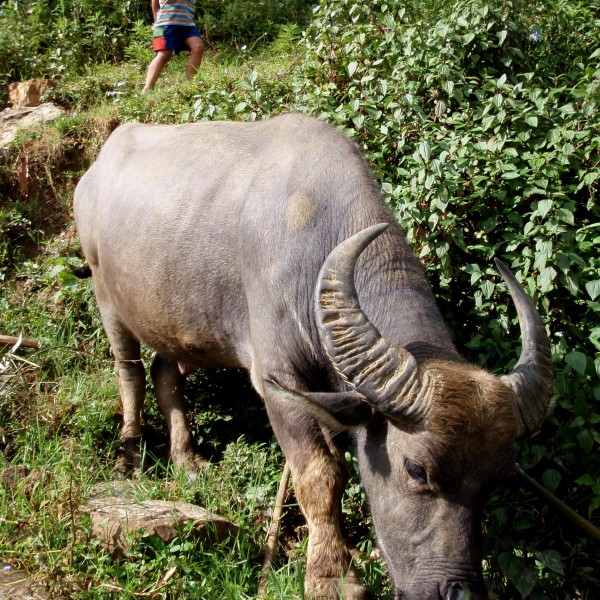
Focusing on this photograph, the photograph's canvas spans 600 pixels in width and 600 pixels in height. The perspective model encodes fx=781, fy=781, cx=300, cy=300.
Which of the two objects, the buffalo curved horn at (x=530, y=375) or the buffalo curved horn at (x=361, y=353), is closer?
the buffalo curved horn at (x=361, y=353)

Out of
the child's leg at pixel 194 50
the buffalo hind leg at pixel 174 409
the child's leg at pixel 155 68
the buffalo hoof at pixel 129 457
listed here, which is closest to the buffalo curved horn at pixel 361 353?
the buffalo hind leg at pixel 174 409

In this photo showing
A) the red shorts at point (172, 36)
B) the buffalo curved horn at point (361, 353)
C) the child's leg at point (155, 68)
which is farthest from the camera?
the red shorts at point (172, 36)

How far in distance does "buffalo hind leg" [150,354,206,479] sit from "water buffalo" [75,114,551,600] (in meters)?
0.02

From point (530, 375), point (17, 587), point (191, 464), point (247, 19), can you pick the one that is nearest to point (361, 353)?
point (530, 375)

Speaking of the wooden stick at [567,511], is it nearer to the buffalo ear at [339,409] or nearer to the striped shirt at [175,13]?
the buffalo ear at [339,409]

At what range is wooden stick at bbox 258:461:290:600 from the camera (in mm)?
4273

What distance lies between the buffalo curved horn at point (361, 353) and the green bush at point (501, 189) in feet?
4.86

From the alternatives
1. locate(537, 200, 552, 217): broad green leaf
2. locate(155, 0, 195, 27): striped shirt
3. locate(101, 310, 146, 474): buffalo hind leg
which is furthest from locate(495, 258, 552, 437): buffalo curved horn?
locate(155, 0, 195, 27): striped shirt

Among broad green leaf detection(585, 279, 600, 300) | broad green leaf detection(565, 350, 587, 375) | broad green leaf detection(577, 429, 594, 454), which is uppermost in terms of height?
broad green leaf detection(585, 279, 600, 300)

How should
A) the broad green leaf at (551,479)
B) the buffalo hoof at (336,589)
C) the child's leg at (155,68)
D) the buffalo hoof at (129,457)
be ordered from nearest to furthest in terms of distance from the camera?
1. the buffalo hoof at (336,589)
2. the broad green leaf at (551,479)
3. the buffalo hoof at (129,457)
4. the child's leg at (155,68)

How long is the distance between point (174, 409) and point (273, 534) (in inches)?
68.3

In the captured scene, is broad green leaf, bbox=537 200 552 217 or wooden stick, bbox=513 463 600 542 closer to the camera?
wooden stick, bbox=513 463 600 542

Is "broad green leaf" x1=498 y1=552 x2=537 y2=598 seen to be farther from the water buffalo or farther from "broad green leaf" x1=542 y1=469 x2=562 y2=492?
the water buffalo

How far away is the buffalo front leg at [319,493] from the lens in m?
4.01
